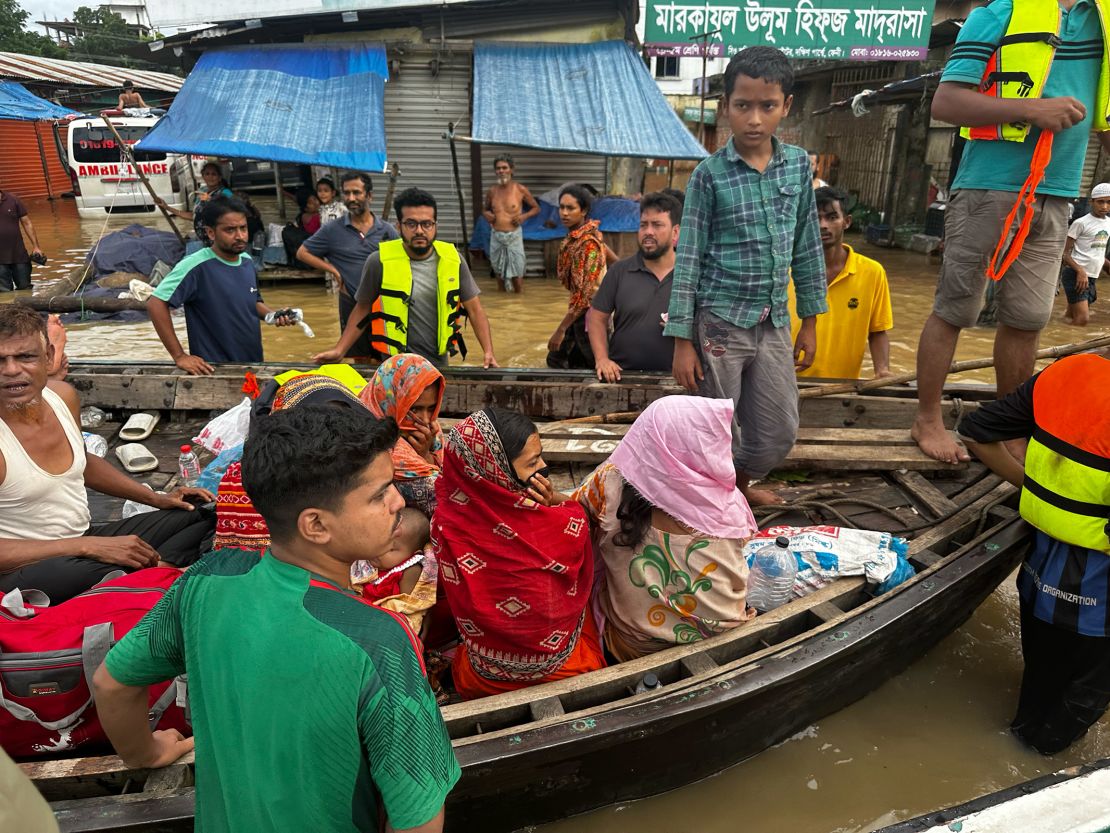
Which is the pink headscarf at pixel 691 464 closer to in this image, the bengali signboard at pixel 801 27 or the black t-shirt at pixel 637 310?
the black t-shirt at pixel 637 310

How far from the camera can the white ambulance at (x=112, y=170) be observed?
16.3 metres

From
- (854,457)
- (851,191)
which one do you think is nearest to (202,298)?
(854,457)

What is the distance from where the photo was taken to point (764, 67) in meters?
2.71

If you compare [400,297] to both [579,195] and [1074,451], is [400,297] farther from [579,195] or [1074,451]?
[1074,451]

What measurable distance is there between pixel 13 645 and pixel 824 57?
13.4 meters

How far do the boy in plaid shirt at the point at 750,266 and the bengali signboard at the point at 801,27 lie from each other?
985cm

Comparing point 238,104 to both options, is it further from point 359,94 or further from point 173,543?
point 173,543

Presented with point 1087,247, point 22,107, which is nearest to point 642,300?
point 1087,247

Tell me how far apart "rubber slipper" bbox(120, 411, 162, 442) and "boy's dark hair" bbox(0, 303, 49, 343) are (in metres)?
1.52

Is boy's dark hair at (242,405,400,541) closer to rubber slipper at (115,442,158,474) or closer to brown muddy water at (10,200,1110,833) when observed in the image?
brown muddy water at (10,200,1110,833)

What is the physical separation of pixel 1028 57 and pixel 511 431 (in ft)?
8.50

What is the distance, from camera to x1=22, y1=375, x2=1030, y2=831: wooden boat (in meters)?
1.97

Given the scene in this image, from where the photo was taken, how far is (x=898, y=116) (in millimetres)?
14453

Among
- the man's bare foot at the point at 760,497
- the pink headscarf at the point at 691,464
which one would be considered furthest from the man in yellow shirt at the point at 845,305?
the pink headscarf at the point at 691,464
